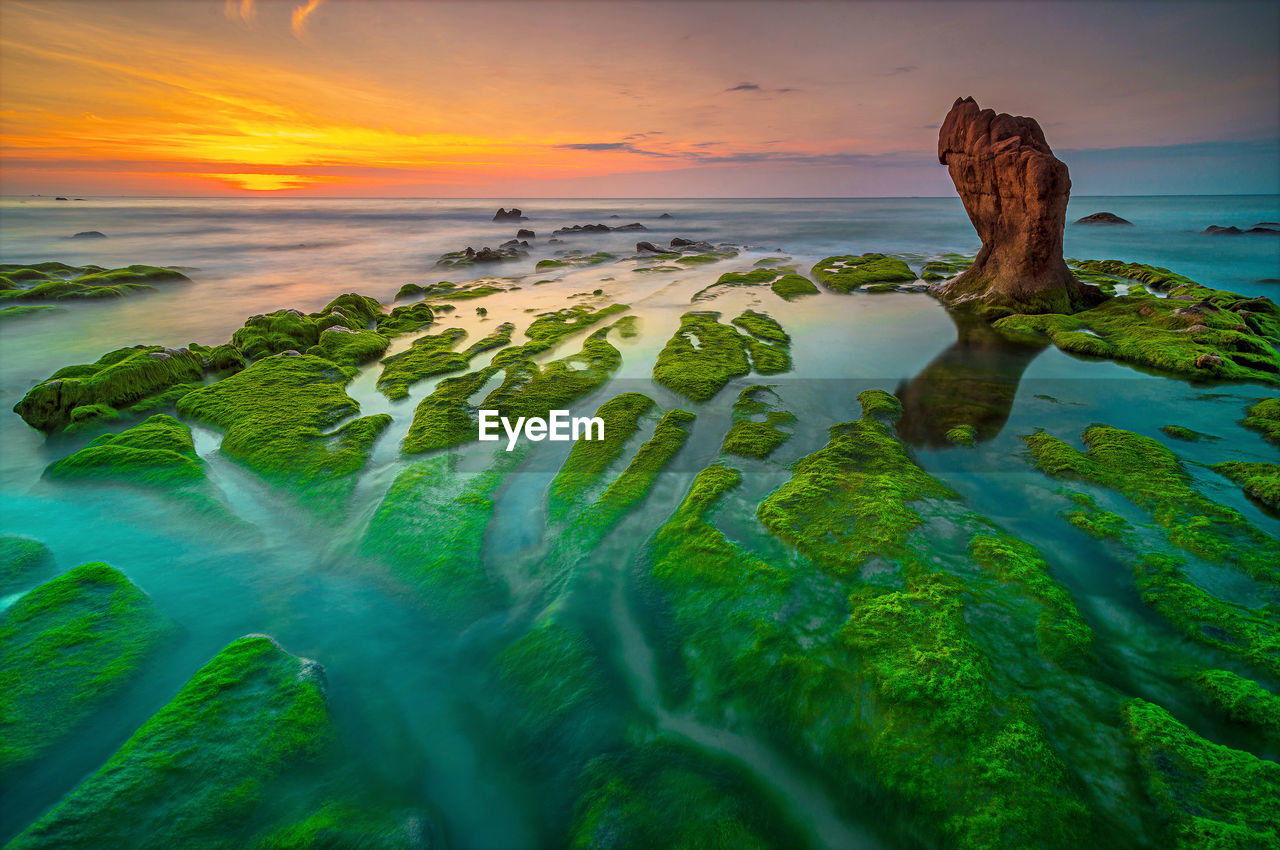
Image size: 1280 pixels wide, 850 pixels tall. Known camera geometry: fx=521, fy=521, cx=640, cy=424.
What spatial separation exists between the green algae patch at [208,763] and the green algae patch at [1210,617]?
8.90 meters

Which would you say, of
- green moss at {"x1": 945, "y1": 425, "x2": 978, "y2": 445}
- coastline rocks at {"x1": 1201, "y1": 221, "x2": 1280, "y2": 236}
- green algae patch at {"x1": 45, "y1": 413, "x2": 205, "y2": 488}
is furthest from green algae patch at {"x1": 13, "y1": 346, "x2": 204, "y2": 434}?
coastline rocks at {"x1": 1201, "y1": 221, "x2": 1280, "y2": 236}

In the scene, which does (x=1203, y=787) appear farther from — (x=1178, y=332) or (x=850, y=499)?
(x=1178, y=332)

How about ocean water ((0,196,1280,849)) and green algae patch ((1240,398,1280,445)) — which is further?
green algae patch ((1240,398,1280,445))

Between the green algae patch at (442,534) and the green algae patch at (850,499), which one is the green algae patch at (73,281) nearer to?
the green algae patch at (442,534)

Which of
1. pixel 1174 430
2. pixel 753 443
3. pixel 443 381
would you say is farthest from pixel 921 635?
pixel 443 381

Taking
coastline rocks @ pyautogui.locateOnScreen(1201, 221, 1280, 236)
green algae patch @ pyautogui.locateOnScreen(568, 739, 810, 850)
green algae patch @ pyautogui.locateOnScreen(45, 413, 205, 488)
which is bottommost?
green algae patch @ pyautogui.locateOnScreen(568, 739, 810, 850)

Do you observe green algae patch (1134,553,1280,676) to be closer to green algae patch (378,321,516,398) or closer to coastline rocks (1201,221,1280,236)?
green algae patch (378,321,516,398)

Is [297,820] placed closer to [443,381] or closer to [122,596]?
[122,596]

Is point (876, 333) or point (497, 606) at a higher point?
point (876, 333)

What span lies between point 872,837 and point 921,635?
2.01 metres

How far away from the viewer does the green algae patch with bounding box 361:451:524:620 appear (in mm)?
6801

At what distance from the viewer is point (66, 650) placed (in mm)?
5496

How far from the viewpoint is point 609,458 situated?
9.68 metres

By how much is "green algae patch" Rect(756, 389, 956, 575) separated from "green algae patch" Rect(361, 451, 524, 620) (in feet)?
13.6
